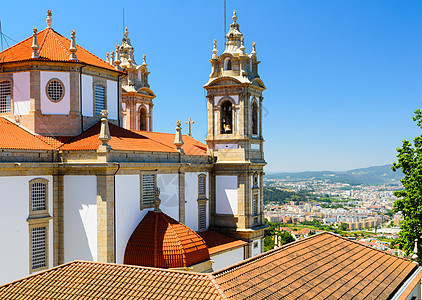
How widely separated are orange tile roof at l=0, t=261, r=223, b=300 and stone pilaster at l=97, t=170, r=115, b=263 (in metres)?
5.30

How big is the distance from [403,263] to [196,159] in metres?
14.2

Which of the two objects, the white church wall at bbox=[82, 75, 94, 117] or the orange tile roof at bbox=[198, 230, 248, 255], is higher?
the white church wall at bbox=[82, 75, 94, 117]

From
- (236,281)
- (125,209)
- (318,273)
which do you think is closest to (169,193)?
(125,209)

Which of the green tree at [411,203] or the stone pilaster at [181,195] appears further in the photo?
the stone pilaster at [181,195]

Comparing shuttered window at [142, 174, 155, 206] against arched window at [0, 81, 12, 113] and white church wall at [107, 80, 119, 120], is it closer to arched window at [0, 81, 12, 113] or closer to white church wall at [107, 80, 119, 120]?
white church wall at [107, 80, 119, 120]

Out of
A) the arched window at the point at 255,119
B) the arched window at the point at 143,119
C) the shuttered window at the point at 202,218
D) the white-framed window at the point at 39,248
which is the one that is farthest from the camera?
the arched window at the point at 143,119

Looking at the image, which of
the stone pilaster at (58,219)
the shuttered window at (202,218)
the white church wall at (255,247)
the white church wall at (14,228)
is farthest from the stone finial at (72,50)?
the white church wall at (255,247)

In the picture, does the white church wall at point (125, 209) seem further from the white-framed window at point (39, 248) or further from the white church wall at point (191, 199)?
the white church wall at point (191, 199)

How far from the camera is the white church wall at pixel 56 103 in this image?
25250 mm

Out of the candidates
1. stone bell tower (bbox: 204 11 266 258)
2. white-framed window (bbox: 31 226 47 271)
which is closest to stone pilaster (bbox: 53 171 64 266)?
white-framed window (bbox: 31 226 47 271)

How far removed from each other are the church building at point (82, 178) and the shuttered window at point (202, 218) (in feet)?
0.44

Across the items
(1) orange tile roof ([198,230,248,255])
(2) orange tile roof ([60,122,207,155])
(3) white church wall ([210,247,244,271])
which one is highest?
(2) orange tile roof ([60,122,207,155])

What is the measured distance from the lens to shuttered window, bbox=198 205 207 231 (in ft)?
108

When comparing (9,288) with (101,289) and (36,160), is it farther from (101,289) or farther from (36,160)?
(36,160)
